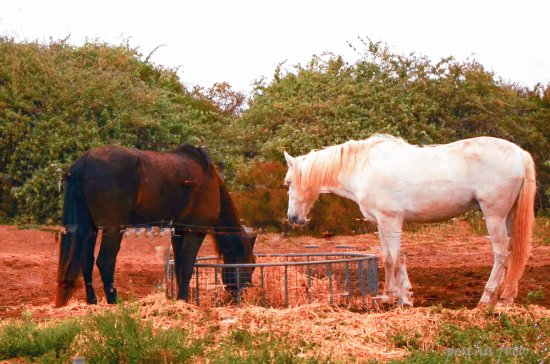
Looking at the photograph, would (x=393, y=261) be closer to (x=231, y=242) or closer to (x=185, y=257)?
(x=231, y=242)

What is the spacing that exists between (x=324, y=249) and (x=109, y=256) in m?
5.82

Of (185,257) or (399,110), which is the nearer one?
(185,257)

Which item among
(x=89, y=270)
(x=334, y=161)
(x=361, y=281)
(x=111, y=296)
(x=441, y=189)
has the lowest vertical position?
(x=111, y=296)

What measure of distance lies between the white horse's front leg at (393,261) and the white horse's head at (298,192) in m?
1.00

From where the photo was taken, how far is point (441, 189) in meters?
9.17

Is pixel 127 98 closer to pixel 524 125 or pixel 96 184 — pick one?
pixel 524 125

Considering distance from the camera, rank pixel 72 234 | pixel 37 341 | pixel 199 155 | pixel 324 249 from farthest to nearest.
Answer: pixel 324 249 → pixel 199 155 → pixel 72 234 → pixel 37 341

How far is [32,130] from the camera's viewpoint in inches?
671

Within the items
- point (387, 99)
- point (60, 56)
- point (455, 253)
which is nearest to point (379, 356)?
point (455, 253)

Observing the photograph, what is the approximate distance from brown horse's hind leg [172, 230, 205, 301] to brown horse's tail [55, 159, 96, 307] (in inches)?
37.5

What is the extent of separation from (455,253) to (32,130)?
794 centimetres

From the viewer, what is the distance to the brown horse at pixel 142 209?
888cm

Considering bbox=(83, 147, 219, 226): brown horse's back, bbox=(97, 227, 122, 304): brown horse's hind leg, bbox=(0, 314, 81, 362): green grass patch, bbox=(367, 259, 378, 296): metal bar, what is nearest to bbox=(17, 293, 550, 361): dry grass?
bbox=(0, 314, 81, 362): green grass patch

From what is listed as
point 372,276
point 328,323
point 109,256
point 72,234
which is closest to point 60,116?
point 109,256
